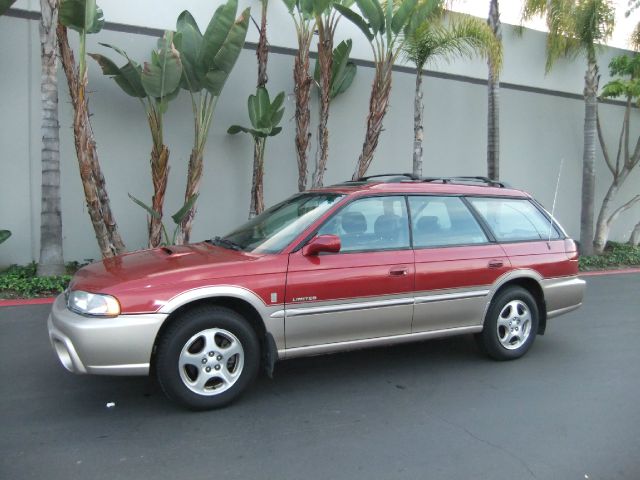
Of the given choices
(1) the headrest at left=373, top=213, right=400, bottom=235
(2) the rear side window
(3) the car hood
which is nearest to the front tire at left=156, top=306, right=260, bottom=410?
(3) the car hood

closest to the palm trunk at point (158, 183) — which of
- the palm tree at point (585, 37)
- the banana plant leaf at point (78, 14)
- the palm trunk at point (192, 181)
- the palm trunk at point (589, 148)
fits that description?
the palm trunk at point (192, 181)

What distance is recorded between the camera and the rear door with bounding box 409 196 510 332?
4844 mm

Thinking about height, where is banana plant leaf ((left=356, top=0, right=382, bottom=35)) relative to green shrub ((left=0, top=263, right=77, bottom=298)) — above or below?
above

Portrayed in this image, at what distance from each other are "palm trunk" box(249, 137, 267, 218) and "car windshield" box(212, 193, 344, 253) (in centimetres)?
440

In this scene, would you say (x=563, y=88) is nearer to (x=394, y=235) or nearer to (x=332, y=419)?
(x=394, y=235)

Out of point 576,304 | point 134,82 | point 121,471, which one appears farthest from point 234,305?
point 134,82

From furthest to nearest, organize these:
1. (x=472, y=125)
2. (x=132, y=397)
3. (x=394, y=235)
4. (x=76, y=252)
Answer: (x=472, y=125) < (x=76, y=252) < (x=394, y=235) < (x=132, y=397)

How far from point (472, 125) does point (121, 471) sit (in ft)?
37.1

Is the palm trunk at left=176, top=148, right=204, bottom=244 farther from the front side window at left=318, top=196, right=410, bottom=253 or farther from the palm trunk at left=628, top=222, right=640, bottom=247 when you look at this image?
the palm trunk at left=628, top=222, right=640, bottom=247

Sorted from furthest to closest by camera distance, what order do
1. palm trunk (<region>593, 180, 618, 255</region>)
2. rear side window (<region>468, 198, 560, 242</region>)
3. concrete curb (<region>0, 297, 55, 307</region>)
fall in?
palm trunk (<region>593, 180, 618, 255</region>) < concrete curb (<region>0, 297, 55, 307</region>) < rear side window (<region>468, 198, 560, 242</region>)

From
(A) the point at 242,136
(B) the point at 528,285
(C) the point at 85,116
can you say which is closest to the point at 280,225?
(B) the point at 528,285

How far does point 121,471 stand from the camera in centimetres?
326

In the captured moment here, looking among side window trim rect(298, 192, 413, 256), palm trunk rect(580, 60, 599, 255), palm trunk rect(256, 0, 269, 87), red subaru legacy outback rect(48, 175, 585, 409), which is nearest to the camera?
red subaru legacy outback rect(48, 175, 585, 409)

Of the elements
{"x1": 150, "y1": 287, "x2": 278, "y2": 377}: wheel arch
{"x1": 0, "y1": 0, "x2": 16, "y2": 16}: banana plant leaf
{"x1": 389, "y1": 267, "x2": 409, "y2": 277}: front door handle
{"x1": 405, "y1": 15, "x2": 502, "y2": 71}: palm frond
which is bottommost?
{"x1": 150, "y1": 287, "x2": 278, "y2": 377}: wheel arch
